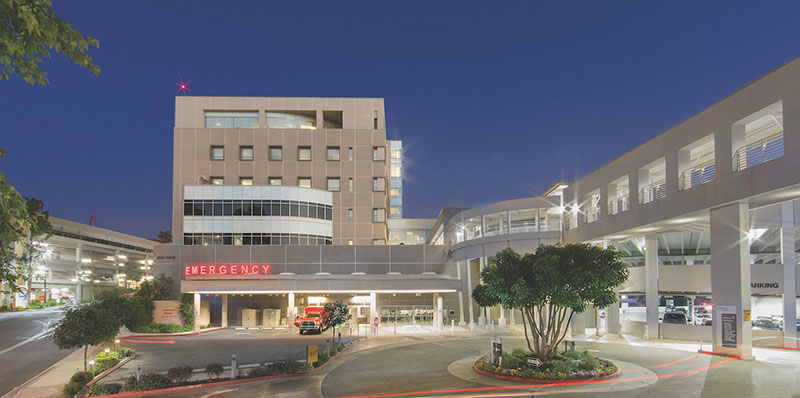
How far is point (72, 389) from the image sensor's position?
67.4 feet

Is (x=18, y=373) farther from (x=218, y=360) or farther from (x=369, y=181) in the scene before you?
(x=369, y=181)

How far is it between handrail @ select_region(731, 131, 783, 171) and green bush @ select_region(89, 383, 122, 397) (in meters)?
27.2

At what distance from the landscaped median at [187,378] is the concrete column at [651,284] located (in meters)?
21.1

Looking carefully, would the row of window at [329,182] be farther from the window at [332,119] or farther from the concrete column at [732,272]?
the concrete column at [732,272]

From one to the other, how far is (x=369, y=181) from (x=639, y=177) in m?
38.3

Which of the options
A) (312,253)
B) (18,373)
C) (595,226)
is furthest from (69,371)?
(595,226)

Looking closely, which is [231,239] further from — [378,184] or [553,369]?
[553,369]

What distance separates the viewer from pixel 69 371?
26125 mm

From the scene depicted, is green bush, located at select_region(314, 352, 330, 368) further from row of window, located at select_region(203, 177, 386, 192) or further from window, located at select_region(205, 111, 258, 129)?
window, located at select_region(205, 111, 258, 129)

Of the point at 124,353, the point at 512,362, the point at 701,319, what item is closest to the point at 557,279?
the point at 512,362

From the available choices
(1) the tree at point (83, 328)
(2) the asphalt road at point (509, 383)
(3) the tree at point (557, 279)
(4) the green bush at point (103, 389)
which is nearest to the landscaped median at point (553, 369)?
(2) the asphalt road at point (509, 383)

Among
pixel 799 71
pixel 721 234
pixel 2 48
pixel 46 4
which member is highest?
pixel 799 71

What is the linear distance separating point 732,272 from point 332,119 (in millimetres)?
54124

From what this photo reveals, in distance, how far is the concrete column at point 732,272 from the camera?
22.9 metres
